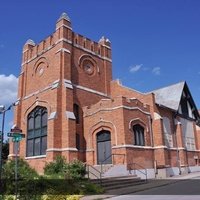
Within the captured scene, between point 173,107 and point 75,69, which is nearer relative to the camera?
point 75,69

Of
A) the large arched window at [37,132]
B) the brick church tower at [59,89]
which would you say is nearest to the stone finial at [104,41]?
the brick church tower at [59,89]

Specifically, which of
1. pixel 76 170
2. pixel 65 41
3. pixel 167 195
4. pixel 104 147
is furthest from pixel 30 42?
pixel 167 195

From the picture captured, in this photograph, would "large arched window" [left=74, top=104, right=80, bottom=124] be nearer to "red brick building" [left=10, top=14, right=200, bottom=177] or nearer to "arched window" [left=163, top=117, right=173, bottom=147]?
"red brick building" [left=10, top=14, right=200, bottom=177]

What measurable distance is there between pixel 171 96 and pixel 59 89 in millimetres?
14480

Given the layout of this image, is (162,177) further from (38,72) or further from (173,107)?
(38,72)

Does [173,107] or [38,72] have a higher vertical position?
[38,72]

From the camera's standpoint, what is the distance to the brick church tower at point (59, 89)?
2530cm

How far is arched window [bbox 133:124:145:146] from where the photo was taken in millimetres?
25577

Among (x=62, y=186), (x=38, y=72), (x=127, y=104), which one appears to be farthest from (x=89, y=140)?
(x=62, y=186)

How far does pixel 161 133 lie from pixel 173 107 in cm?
613

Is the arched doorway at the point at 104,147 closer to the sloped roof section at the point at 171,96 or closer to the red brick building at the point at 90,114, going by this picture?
the red brick building at the point at 90,114

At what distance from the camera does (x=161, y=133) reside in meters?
27.0

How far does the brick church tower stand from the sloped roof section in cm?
682

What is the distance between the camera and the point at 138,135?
2600cm
